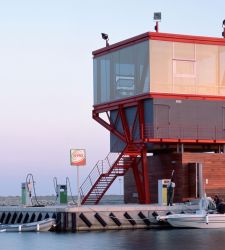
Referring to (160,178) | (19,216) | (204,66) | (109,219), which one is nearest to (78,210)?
(109,219)

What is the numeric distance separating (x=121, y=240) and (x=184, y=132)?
16658mm

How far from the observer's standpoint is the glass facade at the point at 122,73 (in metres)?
57.8

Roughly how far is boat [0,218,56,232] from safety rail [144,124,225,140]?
1016cm

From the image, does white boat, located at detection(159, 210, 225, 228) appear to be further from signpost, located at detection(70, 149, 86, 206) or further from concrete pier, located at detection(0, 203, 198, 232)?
signpost, located at detection(70, 149, 86, 206)

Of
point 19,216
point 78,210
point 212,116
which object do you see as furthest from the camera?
point 212,116

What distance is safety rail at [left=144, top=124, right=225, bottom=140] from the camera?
5734cm

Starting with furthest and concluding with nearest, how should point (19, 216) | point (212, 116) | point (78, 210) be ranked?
point (212, 116) < point (19, 216) < point (78, 210)

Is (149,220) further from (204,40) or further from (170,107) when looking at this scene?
(204,40)

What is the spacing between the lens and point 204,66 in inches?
2306

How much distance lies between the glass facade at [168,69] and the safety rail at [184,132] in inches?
89.2

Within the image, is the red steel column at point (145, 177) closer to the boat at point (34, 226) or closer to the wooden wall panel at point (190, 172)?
the wooden wall panel at point (190, 172)

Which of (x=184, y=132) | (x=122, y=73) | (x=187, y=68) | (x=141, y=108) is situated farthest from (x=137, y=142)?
(x=187, y=68)

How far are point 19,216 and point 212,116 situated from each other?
14.1 meters

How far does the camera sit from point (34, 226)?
166 ft
